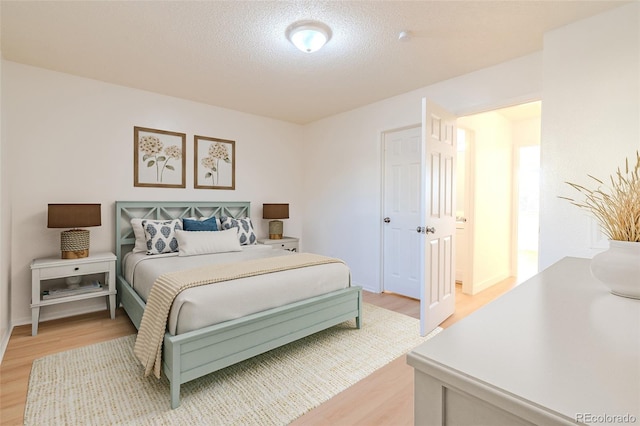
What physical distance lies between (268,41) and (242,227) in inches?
88.3

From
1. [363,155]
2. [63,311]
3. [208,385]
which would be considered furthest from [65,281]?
[363,155]

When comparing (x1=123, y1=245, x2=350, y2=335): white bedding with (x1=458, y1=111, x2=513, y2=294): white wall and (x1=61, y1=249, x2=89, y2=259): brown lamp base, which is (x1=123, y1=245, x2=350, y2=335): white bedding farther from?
(x1=458, y1=111, x2=513, y2=294): white wall

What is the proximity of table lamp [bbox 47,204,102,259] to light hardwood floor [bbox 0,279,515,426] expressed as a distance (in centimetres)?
69

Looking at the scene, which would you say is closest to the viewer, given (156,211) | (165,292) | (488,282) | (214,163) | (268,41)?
(165,292)

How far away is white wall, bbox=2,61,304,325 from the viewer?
9.54ft

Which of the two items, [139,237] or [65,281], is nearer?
[65,281]

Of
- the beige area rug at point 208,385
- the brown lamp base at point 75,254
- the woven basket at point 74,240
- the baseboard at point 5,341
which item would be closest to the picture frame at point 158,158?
the woven basket at point 74,240

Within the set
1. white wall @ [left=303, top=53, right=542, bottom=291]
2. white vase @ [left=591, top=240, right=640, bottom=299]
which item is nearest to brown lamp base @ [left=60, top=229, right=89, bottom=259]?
white wall @ [left=303, top=53, right=542, bottom=291]

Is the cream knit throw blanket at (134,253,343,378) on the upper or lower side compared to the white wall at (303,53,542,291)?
lower

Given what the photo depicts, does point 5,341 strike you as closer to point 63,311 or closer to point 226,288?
point 63,311

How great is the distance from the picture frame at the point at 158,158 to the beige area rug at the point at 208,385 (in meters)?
1.85

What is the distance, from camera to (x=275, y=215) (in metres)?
4.42

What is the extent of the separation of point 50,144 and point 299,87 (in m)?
2.63

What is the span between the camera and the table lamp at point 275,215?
4.40 m
